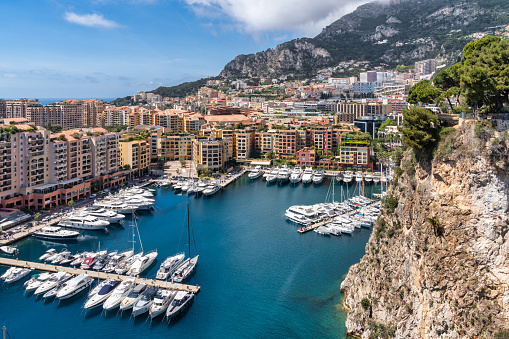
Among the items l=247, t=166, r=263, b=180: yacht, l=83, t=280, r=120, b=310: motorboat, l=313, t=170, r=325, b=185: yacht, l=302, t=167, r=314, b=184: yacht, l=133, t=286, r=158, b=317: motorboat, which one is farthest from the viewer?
l=247, t=166, r=263, b=180: yacht

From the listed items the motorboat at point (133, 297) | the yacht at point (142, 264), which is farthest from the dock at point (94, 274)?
the motorboat at point (133, 297)

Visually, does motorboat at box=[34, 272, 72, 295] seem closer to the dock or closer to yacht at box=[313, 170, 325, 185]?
the dock

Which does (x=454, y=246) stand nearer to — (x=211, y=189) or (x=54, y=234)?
(x=54, y=234)

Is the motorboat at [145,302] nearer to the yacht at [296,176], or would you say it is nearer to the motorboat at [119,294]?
the motorboat at [119,294]

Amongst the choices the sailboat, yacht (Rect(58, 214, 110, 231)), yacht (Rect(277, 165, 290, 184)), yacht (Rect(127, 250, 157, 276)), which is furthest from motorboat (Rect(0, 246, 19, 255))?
yacht (Rect(277, 165, 290, 184))

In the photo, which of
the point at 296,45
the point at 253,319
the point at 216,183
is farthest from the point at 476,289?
the point at 296,45

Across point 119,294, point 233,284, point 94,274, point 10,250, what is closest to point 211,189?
point 10,250
